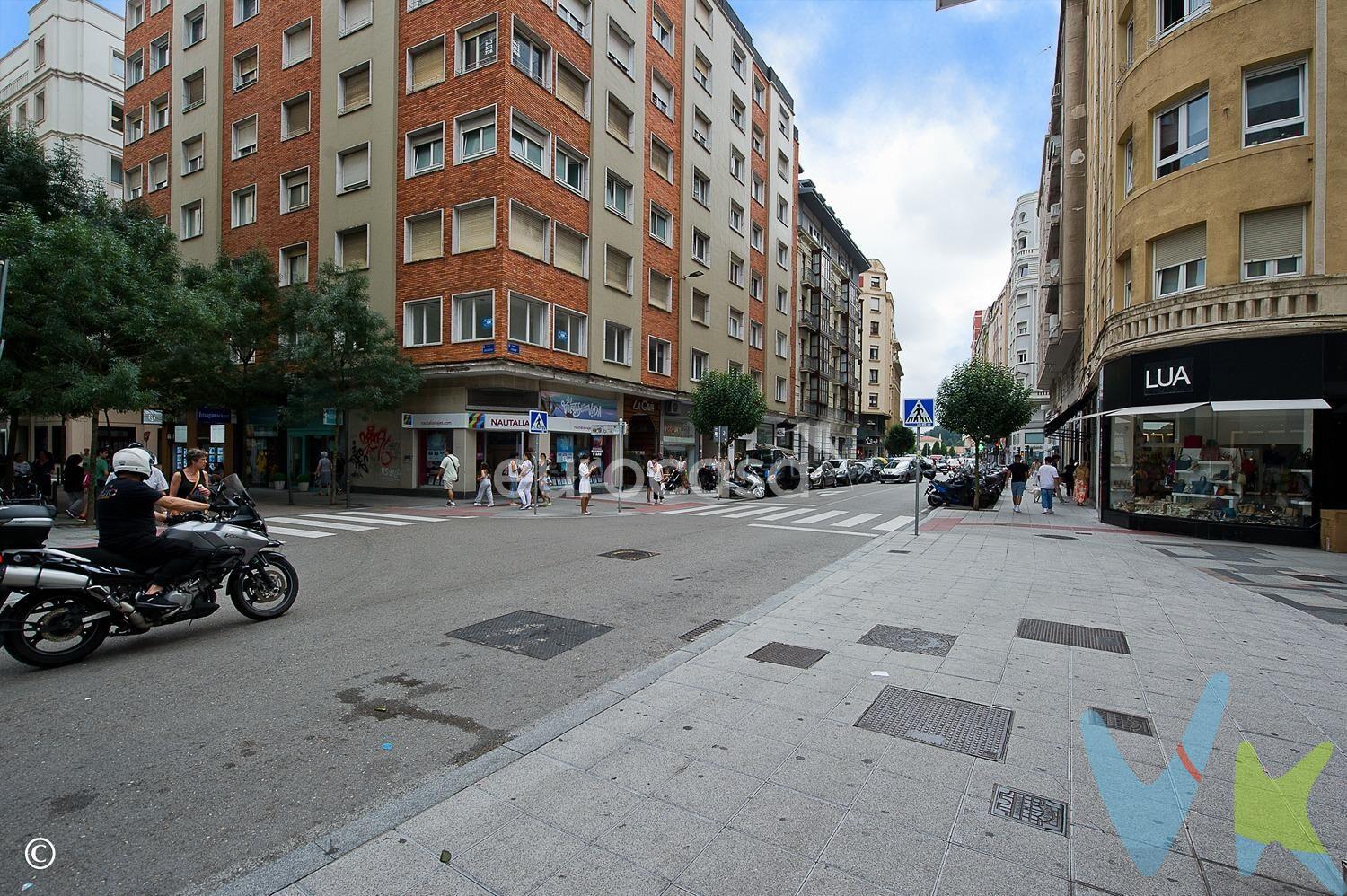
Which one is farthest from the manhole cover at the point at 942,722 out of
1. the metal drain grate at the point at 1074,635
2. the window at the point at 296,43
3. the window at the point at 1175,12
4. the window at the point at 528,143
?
the window at the point at 296,43

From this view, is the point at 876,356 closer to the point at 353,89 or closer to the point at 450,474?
the point at 353,89

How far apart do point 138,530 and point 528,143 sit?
19.5 metres

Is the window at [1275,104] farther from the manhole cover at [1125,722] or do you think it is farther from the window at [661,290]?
the window at [661,290]

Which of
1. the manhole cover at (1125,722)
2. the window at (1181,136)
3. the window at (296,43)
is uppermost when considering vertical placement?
the window at (296,43)

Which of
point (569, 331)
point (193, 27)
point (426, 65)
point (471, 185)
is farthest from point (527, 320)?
point (193, 27)

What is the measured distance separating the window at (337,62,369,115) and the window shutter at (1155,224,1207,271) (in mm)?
24421

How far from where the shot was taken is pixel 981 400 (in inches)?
890

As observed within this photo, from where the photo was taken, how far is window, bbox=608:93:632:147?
25366 millimetres

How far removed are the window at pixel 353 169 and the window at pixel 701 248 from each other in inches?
571

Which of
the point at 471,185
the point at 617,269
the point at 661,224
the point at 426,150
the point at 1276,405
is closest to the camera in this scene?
the point at 1276,405

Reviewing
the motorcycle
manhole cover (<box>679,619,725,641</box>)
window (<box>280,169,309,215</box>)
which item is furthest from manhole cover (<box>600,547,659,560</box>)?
window (<box>280,169,309,215</box>)

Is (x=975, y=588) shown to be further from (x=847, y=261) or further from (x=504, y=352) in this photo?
(x=847, y=261)

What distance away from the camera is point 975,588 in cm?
802

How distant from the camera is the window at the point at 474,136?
67.4ft
